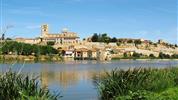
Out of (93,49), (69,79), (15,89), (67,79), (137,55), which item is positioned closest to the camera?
(15,89)

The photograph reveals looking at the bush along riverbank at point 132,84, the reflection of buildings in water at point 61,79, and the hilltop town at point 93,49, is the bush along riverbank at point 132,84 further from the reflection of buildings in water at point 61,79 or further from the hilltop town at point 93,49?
the hilltop town at point 93,49

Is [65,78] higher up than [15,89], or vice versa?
[15,89]

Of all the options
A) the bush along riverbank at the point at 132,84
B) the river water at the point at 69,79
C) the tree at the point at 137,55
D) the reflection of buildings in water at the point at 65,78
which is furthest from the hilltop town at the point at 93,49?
the bush along riverbank at the point at 132,84

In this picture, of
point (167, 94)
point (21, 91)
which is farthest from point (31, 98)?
point (167, 94)

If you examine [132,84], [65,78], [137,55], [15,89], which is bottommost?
[65,78]

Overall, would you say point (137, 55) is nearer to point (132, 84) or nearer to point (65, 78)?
point (65, 78)

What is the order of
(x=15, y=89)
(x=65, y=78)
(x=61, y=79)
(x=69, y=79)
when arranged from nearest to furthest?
(x=15, y=89) → (x=61, y=79) → (x=69, y=79) → (x=65, y=78)

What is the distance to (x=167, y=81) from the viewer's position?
768 inches

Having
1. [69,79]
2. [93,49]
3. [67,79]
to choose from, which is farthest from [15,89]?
[93,49]

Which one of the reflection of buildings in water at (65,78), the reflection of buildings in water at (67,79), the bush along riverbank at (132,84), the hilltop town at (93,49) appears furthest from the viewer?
the hilltop town at (93,49)

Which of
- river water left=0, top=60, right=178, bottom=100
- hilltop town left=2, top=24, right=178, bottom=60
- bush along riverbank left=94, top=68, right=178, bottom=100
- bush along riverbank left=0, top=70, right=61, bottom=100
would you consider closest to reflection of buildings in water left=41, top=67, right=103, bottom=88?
river water left=0, top=60, right=178, bottom=100

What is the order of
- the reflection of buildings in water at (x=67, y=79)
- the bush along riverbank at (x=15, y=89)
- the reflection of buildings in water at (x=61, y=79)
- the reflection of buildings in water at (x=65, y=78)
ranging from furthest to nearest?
1. the reflection of buildings in water at (x=67, y=79)
2. the reflection of buildings in water at (x=65, y=78)
3. the reflection of buildings in water at (x=61, y=79)
4. the bush along riverbank at (x=15, y=89)

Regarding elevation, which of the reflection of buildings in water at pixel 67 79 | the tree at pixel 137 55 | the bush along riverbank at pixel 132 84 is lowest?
the reflection of buildings in water at pixel 67 79

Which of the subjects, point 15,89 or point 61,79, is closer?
point 15,89
